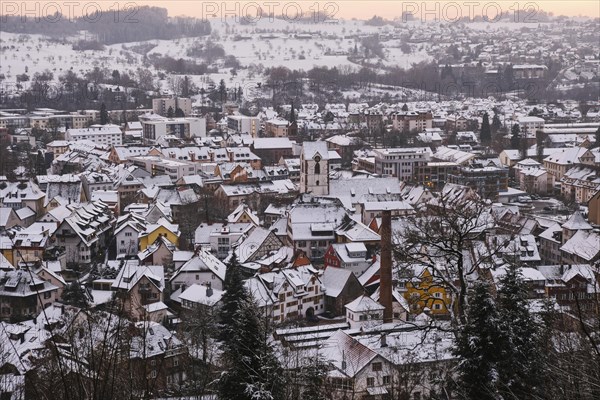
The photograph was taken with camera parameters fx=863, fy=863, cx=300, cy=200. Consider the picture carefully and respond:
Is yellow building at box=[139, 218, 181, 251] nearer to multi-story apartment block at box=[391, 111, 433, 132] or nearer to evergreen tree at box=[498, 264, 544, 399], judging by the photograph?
evergreen tree at box=[498, 264, 544, 399]

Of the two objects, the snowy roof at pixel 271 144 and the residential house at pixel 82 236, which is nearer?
the residential house at pixel 82 236

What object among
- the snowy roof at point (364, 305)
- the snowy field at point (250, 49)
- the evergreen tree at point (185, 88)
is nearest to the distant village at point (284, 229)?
the snowy roof at point (364, 305)

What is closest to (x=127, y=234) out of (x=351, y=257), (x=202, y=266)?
(x=202, y=266)

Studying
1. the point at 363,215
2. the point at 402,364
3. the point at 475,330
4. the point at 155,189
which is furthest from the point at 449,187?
the point at 475,330

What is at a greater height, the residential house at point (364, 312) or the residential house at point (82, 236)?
the residential house at point (82, 236)

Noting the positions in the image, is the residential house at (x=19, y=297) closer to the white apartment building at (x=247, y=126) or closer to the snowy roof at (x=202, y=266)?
the snowy roof at (x=202, y=266)
